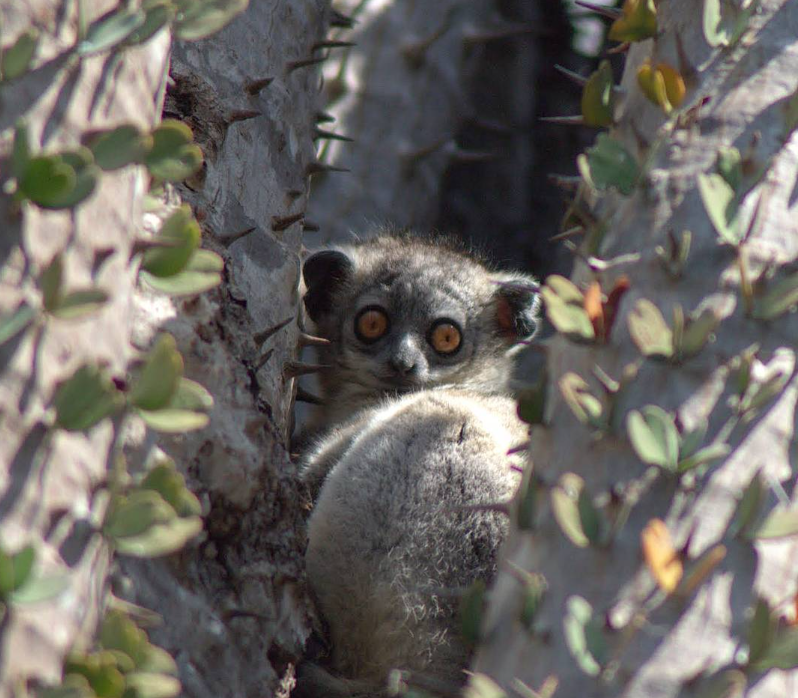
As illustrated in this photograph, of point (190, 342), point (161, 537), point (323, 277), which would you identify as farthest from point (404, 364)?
point (161, 537)

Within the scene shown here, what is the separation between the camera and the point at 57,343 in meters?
1.24

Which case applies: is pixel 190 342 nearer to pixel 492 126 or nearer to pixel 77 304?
pixel 77 304


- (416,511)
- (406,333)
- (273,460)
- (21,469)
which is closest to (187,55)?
(273,460)

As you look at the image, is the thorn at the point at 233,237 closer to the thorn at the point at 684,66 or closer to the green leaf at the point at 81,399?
the thorn at the point at 684,66

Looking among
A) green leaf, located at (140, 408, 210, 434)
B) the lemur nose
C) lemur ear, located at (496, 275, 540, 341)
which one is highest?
green leaf, located at (140, 408, 210, 434)

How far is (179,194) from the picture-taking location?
2.32m

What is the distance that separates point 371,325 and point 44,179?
311 cm

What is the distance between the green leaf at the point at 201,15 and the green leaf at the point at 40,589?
2.39ft

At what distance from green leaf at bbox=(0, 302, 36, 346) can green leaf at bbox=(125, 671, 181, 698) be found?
1.38 ft

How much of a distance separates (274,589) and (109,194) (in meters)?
0.95

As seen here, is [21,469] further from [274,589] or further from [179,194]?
[179,194]

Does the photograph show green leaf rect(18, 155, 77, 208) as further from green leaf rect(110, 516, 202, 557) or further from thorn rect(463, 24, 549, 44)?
thorn rect(463, 24, 549, 44)

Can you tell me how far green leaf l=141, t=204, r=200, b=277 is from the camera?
A: 1.45m

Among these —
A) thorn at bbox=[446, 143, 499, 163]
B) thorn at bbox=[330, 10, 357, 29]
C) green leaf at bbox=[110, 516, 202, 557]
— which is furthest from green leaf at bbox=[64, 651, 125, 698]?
thorn at bbox=[446, 143, 499, 163]
